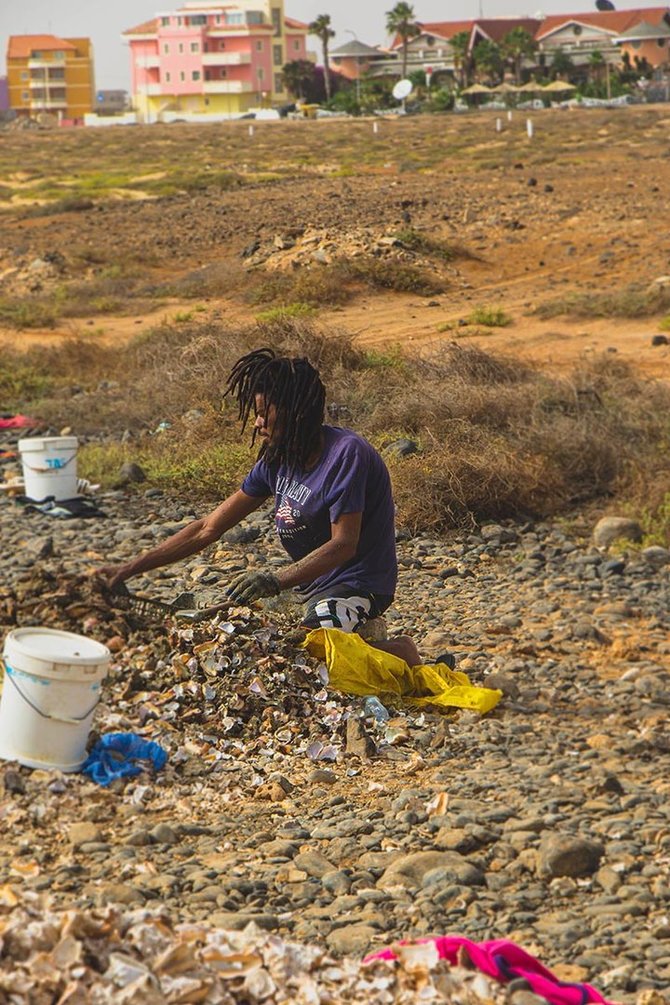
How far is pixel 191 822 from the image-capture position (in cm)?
432

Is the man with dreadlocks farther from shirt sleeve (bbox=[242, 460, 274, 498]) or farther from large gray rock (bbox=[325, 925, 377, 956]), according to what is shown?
large gray rock (bbox=[325, 925, 377, 956])

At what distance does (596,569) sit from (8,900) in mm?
4474

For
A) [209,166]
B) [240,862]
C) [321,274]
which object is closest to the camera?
[240,862]

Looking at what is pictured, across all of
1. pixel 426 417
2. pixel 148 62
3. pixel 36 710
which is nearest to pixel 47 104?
pixel 148 62

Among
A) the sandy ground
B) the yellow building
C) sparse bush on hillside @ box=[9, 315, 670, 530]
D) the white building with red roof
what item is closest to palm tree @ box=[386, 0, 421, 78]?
the white building with red roof

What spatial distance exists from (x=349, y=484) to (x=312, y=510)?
0.66ft

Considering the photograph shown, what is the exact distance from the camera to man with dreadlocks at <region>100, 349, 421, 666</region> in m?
5.12

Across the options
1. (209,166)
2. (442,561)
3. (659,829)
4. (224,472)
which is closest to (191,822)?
(659,829)

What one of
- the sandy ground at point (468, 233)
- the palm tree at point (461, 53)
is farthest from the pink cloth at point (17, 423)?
the palm tree at point (461, 53)

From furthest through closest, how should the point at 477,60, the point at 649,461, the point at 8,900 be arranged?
1. the point at 477,60
2. the point at 649,461
3. the point at 8,900

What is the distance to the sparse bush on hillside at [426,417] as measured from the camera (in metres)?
8.15

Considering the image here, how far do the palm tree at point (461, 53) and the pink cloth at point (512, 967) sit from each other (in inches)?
2746

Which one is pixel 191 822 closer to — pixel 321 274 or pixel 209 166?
pixel 321 274

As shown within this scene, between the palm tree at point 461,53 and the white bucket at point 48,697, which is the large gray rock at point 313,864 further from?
the palm tree at point 461,53
